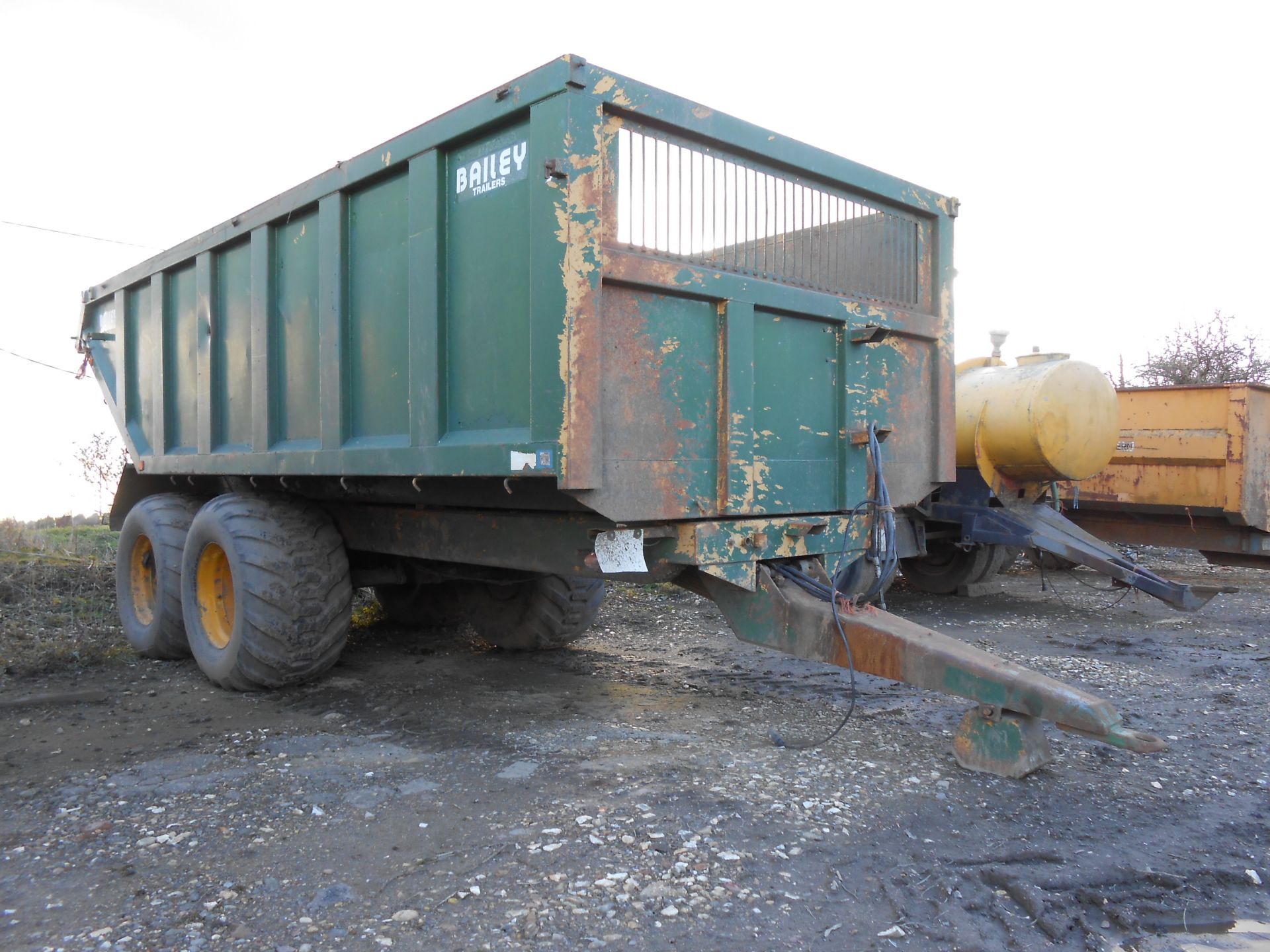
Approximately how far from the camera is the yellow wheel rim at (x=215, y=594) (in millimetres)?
5293

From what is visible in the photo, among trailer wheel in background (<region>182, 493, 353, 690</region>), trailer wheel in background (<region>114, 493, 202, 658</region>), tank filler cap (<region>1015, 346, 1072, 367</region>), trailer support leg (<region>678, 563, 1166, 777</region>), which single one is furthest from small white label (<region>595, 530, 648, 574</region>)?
tank filler cap (<region>1015, 346, 1072, 367</region>)

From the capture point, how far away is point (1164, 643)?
6.42 metres

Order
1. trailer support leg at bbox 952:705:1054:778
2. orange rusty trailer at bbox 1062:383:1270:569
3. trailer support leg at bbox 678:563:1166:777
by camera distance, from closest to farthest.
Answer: trailer support leg at bbox 678:563:1166:777 → trailer support leg at bbox 952:705:1054:778 → orange rusty trailer at bbox 1062:383:1270:569

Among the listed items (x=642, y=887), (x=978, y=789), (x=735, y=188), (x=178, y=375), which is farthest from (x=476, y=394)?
(x=178, y=375)

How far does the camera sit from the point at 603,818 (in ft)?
10.2

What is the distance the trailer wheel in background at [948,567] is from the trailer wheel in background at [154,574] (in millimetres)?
5763

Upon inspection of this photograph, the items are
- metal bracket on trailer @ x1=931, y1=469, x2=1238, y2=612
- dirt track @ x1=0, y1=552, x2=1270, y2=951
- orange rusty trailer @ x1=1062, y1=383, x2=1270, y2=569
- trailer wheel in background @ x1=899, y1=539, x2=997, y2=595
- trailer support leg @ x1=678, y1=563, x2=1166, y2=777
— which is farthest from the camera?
trailer wheel in background @ x1=899, y1=539, x2=997, y2=595

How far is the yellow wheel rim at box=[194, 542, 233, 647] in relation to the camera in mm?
5293

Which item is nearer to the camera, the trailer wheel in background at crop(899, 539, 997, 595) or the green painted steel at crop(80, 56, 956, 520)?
the green painted steel at crop(80, 56, 956, 520)

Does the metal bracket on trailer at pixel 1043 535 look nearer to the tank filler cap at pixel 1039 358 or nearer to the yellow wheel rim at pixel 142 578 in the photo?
the tank filler cap at pixel 1039 358

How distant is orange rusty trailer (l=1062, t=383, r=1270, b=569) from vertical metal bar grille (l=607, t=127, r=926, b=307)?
495 cm

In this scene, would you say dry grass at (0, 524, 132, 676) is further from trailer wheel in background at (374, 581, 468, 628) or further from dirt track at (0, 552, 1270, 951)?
trailer wheel in background at (374, 581, 468, 628)

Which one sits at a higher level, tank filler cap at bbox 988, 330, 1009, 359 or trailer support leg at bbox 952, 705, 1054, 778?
tank filler cap at bbox 988, 330, 1009, 359

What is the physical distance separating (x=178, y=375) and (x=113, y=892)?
13.0 ft
